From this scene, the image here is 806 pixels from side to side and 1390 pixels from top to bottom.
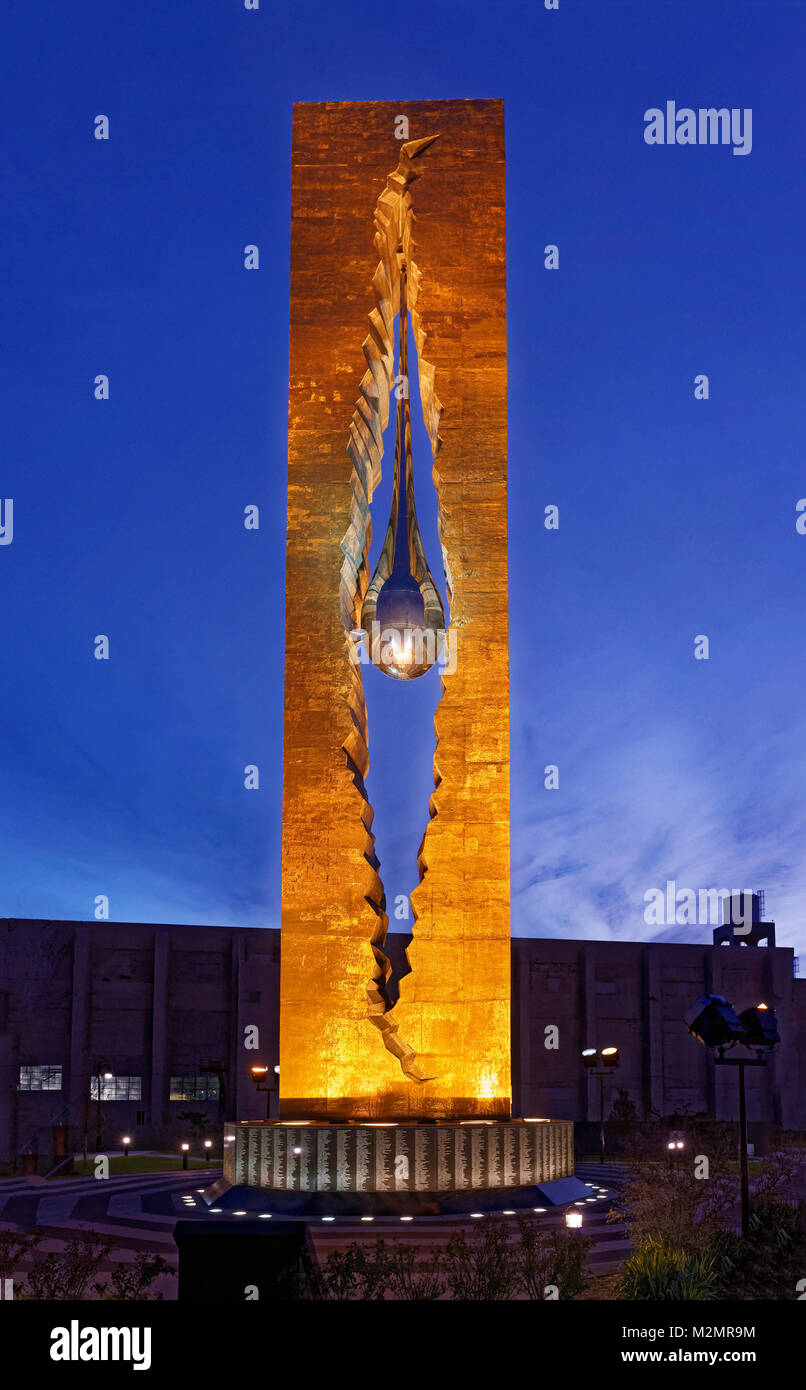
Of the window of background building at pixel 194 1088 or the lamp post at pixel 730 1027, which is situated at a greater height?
the lamp post at pixel 730 1027

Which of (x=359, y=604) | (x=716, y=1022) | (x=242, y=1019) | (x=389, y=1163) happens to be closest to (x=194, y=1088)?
(x=242, y=1019)

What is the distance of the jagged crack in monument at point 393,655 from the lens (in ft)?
64.2

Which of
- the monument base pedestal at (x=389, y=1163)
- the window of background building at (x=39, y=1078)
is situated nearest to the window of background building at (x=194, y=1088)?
the window of background building at (x=39, y=1078)

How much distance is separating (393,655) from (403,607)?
0.80 metres

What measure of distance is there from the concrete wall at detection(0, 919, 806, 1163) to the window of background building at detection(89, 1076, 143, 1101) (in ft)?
0.68

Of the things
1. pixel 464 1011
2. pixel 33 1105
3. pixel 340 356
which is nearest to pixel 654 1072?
pixel 33 1105

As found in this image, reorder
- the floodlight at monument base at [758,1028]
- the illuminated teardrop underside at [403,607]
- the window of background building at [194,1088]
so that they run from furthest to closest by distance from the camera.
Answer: the window of background building at [194,1088]
the illuminated teardrop underside at [403,607]
the floodlight at monument base at [758,1028]

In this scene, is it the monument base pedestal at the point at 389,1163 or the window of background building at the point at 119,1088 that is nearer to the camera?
the monument base pedestal at the point at 389,1163

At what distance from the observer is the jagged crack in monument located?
19578mm

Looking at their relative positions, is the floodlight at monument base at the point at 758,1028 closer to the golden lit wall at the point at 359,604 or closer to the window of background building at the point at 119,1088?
the golden lit wall at the point at 359,604

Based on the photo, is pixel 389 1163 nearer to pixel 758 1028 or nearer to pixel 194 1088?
pixel 758 1028

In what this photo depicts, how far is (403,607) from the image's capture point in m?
21.1

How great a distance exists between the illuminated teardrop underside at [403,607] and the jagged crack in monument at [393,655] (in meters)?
0.04
